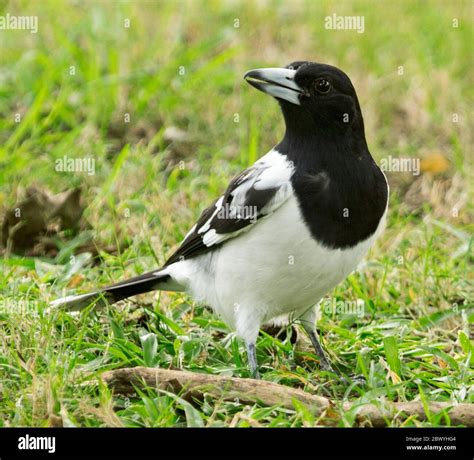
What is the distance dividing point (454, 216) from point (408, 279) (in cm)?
121

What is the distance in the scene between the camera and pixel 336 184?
438 cm

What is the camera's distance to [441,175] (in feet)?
24.2

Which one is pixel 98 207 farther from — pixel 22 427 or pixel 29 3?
pixel 29 3

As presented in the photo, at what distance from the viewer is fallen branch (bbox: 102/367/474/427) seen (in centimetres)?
396

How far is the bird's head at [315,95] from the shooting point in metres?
4.59
